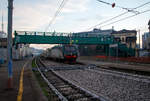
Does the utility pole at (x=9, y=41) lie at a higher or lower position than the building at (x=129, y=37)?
lower

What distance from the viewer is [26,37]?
122ft

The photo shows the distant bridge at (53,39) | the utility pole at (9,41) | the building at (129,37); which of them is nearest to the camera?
the utility pole at (9,41)

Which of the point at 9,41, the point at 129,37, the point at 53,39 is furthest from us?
the point at 129,37

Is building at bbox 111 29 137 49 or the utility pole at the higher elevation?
building at bbox 111 29 137 49

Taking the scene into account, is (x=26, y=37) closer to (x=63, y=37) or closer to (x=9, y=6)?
(x=63, y=37)

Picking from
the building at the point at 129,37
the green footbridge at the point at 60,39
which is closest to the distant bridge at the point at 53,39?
the green footbridge at the point at 60,39

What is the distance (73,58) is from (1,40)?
31271mm

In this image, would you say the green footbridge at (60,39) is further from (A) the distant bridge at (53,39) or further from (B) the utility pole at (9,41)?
(B) the utility pole at (9,41)

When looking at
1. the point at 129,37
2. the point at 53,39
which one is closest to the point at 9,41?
the point at 53,39

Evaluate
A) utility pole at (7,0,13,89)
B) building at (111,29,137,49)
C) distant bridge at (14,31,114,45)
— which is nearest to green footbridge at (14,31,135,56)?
distant bridge at (14,31,114,45)

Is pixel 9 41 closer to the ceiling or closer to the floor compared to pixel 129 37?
closer to the floor

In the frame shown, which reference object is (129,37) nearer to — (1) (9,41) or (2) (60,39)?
(2) (60,39)

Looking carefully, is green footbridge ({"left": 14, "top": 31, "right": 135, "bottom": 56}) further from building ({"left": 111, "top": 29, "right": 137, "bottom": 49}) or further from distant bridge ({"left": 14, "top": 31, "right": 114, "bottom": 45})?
building ({"left": 111, "top": 29, "right": 137, "bottom": 49})

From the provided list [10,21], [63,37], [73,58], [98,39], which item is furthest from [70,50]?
[10,21]
